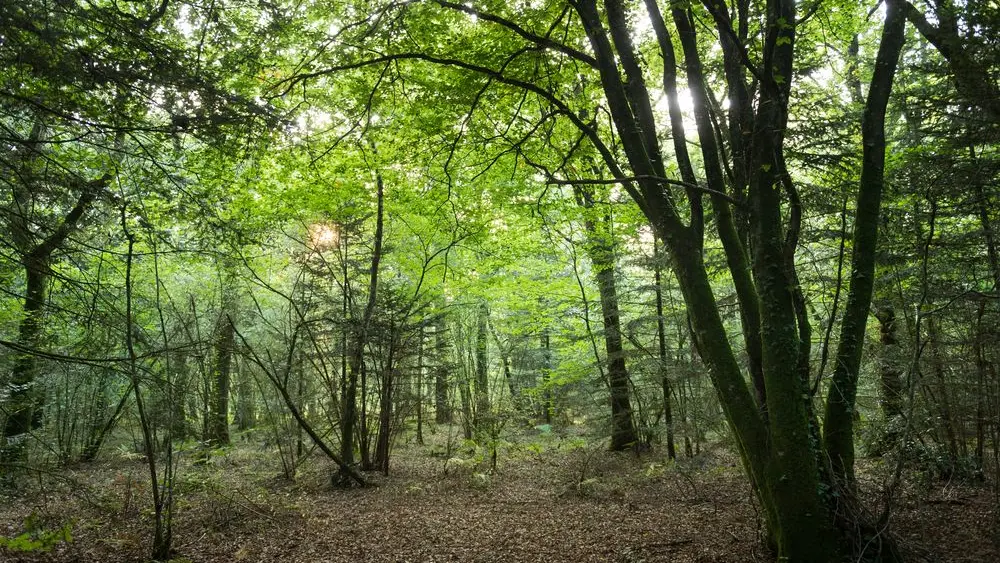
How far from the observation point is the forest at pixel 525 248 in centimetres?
414

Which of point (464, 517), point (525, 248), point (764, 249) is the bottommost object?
point (464, 517)

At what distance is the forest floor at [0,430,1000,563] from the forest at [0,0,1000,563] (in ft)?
0.21

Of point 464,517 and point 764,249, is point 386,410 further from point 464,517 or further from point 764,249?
point 764,249

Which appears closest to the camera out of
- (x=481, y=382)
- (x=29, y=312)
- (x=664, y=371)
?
(x=29, y=312)

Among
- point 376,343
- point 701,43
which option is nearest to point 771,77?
point 701,43

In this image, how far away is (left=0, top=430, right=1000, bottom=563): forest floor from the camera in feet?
17.4

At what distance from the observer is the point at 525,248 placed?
11.7 metres

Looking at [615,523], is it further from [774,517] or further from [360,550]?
[360,550]

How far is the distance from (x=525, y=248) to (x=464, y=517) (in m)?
6.02

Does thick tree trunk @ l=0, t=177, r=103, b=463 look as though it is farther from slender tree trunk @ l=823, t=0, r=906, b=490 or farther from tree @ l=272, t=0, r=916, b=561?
slender tree trunk @ l=823, t=0, r=906, b=490

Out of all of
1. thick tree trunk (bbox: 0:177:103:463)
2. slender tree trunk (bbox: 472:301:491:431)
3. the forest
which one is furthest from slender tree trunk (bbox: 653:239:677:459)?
thick tree trunk (bbox: 0:177:103:463)

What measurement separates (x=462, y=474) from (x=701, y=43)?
889 cm

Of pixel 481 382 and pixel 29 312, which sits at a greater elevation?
pixel 29 312

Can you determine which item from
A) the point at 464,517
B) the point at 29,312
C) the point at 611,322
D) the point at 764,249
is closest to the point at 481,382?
the point at 611,322
